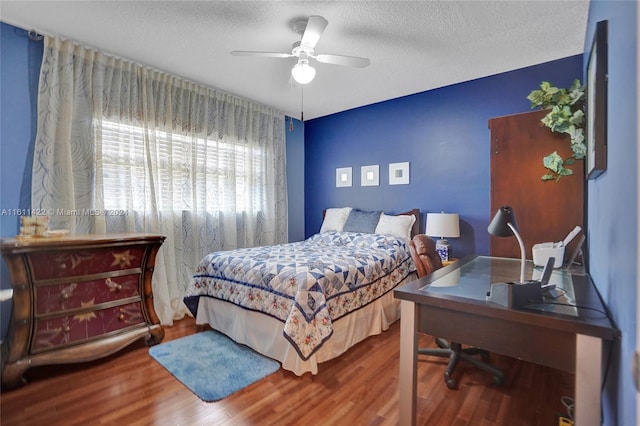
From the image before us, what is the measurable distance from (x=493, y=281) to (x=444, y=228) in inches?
67.8

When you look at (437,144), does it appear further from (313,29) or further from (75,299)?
(75,299)

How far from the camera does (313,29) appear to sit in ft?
6.52

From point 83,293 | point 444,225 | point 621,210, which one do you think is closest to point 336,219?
point 444,225

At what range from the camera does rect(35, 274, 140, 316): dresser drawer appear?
2.02 metres

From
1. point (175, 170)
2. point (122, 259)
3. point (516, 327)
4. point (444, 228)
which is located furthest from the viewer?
point (175, 170)

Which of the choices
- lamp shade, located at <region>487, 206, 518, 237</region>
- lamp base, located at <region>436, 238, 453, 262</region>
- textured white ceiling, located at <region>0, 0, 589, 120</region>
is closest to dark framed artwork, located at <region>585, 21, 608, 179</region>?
lamp shade, located at <region>487, 206, 518, 237</region>

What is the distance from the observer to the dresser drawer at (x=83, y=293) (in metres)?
2.02

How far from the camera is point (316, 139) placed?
4.73 metres

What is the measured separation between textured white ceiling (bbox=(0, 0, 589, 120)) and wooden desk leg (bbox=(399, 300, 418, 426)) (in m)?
2.01

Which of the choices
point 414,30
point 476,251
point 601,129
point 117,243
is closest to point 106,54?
point 117,243

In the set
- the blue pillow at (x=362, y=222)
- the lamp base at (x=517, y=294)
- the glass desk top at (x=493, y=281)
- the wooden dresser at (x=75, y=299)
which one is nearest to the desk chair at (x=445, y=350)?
the glass desk top at (x=493, y=281)

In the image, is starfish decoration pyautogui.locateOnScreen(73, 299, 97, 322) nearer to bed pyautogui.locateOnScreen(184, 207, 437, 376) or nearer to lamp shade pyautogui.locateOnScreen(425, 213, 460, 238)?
bed pyautogui.locateOnScreen(184, 207, 437, 376)

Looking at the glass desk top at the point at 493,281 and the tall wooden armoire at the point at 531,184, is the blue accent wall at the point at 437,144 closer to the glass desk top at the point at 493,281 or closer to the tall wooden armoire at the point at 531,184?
the tall wooden armoire at the point at 531,184

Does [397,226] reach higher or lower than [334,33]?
lower
